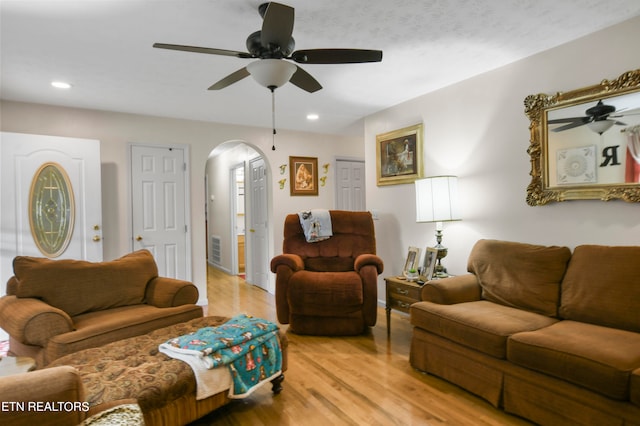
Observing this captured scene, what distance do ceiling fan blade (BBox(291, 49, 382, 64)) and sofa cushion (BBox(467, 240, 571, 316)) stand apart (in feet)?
5.71

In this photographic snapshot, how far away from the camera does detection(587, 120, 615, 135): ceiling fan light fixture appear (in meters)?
2.38

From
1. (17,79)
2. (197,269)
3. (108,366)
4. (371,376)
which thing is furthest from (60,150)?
(371,376)

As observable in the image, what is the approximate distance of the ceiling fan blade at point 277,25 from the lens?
5.19 ft

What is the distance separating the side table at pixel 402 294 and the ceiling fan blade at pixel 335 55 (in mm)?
1869

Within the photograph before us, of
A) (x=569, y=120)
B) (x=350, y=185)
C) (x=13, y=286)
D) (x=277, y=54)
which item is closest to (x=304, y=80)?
(x=277, y=54)

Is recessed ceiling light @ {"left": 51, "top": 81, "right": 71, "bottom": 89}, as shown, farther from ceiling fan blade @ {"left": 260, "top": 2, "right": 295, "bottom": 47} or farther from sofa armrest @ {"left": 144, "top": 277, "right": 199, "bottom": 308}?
ceiling fan blade @ {"left": 260, "top": 2, "right": 295, "bottom": 47}

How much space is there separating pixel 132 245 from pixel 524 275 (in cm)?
398

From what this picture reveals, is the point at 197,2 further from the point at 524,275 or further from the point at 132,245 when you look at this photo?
the point at 132,245

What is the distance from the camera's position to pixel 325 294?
10.9 feet

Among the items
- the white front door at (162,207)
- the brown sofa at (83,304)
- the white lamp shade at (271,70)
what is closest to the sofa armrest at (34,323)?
the brown sofa at (83,304)

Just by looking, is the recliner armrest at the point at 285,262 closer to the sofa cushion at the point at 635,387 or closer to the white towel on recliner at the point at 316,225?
the white towel on recliner at the point at 316,225

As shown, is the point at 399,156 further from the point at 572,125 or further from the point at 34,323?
the point at 34,323

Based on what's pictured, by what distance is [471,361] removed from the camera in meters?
2.26

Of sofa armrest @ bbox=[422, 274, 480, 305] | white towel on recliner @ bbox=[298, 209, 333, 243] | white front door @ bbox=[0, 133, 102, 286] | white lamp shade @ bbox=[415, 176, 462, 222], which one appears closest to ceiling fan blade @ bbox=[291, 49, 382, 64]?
white lamp shade @ bbox=[415, 176, 462, 222]
